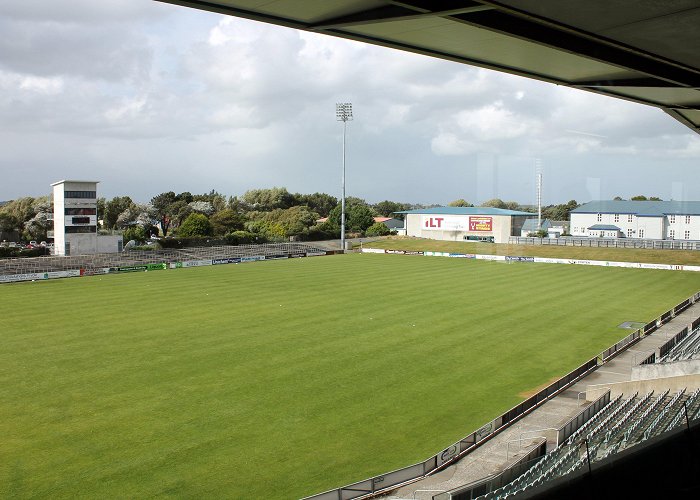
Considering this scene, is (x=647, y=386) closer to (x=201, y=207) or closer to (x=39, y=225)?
(x=39, y=225)

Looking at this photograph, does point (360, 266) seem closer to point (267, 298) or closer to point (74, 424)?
point (267, 298)

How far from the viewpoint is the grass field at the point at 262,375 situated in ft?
36.8

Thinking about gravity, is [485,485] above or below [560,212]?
below

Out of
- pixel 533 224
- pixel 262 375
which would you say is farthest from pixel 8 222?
pixel 262 375

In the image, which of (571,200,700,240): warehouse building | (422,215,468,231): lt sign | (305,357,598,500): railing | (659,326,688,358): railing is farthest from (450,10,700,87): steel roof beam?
(422,215,468,231): lt sign

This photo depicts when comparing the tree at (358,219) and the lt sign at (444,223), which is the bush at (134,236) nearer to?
the tree at (358,219)

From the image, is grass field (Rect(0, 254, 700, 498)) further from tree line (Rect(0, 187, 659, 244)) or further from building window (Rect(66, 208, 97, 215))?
tree line (Rect(0, 187, 659, 244))

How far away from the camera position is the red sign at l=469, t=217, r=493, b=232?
69.3m

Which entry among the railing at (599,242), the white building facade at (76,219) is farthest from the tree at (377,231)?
the white building facade at (76,219)

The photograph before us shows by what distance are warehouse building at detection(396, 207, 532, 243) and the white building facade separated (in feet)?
127

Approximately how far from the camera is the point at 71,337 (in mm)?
22953

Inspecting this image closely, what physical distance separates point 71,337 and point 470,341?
606 inches

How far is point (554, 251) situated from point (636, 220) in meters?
22.8

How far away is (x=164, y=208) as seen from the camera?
92250 mm
